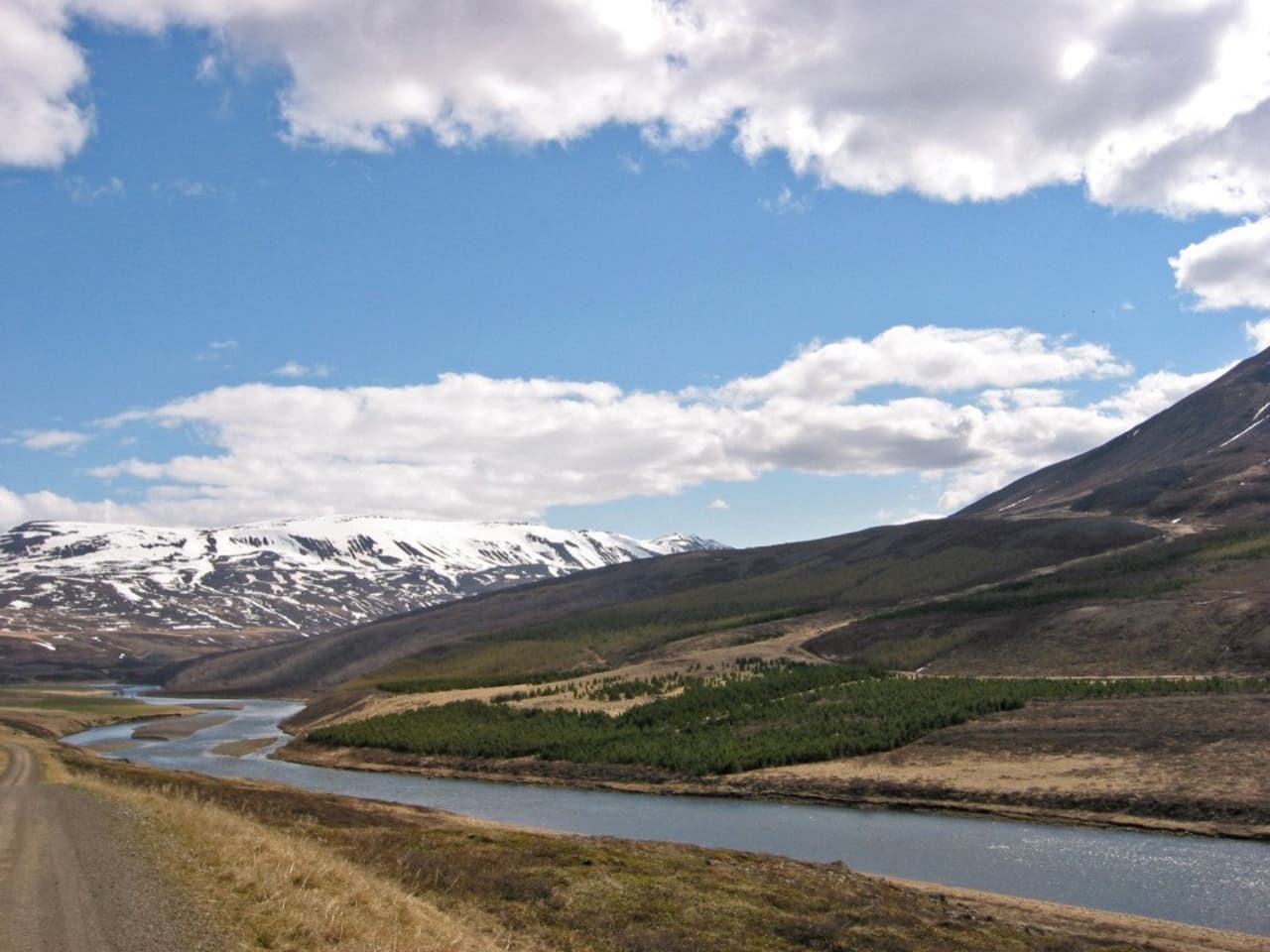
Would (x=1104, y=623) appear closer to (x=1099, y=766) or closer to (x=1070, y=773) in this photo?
(x=1099, y=766)

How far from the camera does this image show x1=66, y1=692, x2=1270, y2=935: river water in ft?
122

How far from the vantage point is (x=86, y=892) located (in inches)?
791

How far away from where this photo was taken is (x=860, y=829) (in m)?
52.3

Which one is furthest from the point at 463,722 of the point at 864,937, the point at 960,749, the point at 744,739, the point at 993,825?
the point at 864,937

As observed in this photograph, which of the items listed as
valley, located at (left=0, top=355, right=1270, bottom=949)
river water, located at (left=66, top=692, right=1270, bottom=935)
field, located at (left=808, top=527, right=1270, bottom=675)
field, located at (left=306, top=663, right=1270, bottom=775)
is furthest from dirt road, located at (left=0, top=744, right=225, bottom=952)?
field, located at (left=808, top=527, right=1270, bottom=675)

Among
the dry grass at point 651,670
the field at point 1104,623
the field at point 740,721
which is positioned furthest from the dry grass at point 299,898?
the field at point 1104,623

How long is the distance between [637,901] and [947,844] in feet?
81.0

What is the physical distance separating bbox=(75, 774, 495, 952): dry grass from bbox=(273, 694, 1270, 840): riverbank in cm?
3982

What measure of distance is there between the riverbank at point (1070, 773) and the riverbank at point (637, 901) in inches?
767

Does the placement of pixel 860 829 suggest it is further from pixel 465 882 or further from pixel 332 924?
pixel 332 924

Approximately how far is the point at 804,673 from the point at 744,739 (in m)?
27.0

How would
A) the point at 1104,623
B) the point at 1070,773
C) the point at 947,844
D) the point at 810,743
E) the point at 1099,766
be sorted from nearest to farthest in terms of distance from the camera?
the point at 947,844 → the point at 1070,773 → the point at 1099,766 → the point at 810,743 → the point at 1104,623

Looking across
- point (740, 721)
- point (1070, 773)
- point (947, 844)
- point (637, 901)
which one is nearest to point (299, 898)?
point (637, 901)

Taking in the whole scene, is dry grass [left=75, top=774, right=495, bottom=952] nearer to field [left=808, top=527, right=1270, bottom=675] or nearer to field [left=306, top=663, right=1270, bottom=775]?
field [left=306, top=663, right=1270, bottom=775]
